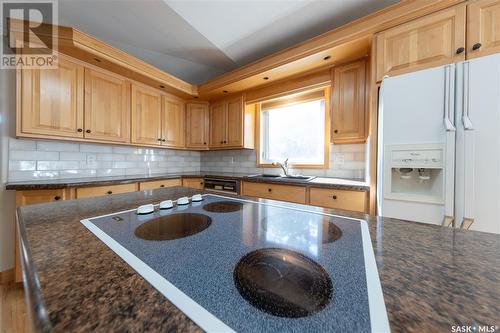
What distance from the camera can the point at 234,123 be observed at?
2.67 meters

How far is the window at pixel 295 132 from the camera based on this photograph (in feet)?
7.57

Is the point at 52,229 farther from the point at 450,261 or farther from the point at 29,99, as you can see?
the point at 29,99

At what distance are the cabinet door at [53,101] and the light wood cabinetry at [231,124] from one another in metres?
1.56

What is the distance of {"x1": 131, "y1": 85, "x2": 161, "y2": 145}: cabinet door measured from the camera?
7.40 feet

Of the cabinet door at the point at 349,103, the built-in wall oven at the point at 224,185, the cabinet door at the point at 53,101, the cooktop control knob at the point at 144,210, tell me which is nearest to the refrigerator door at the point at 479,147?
the cabinet door at the point at 349,103

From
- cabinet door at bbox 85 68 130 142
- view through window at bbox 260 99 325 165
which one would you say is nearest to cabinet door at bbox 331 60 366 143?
view through window at bbox 260 99 325 165

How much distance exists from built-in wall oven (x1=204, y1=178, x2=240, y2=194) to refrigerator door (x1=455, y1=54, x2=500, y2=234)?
1.89 meters

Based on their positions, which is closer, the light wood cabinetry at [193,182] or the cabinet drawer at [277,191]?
the cabinet drawer at [277,191]

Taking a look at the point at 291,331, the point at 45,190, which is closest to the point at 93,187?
the point at 45,190

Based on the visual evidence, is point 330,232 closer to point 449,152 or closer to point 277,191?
point 449,152

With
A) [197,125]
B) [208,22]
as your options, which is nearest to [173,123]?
[197,125]

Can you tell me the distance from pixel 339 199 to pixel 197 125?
7.55ft

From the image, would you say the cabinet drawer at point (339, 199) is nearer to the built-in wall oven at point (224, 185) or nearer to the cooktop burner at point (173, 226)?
the built-in wall oven at point (224, 185)

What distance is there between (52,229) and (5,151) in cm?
192
